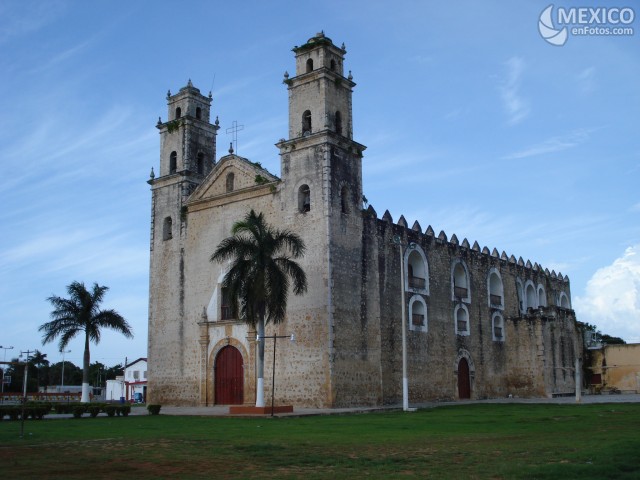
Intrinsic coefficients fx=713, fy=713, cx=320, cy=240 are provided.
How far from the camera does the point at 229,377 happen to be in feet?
103

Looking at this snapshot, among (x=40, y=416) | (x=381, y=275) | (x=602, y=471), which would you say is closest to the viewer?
(x=602, y=471)

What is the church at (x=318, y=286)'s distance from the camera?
28938 millimetres

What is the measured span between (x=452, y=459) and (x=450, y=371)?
83.7ft

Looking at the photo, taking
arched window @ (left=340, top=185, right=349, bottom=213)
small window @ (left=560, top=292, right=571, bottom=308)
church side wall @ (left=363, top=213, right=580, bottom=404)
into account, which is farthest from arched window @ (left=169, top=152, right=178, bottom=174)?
small window @ (left=560, top=292, right=571, bottom=308)

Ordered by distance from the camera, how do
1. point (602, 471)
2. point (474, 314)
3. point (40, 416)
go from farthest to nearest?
point (474, 314), point (40, 416), point (602, 471)

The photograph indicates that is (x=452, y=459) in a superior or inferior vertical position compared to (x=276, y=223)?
inferior

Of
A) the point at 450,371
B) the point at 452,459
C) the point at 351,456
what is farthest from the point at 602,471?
the point at 450,371

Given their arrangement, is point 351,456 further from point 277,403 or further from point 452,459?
point 277,403

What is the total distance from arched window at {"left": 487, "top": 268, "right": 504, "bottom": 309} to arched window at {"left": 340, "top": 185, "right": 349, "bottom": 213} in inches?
595

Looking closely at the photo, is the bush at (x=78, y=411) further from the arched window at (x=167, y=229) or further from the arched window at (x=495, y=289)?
the arched window at (x=495, y=289)

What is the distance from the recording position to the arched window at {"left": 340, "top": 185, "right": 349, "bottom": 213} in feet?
98.8

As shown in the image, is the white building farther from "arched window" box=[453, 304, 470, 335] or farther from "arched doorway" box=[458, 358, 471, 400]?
"arched window" box=[453, 304, 470, 335]

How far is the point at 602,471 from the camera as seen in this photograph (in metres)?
9.30

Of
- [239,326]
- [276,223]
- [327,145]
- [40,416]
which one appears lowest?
[40,416]
